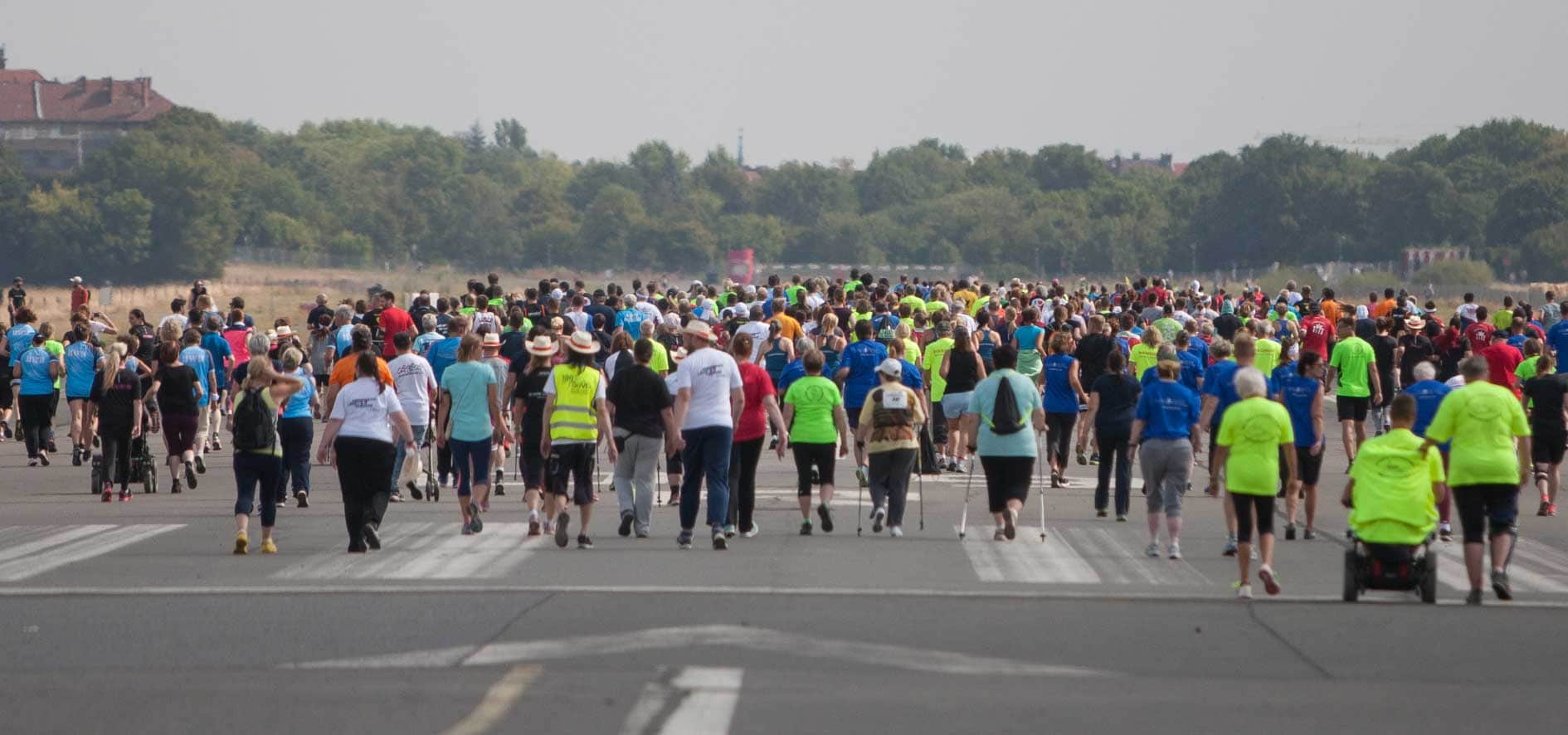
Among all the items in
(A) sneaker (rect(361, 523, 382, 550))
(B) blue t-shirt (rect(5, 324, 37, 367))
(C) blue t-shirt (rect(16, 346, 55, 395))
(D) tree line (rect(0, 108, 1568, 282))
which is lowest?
(A) sneaker (rect(361, 523, 382, 550))

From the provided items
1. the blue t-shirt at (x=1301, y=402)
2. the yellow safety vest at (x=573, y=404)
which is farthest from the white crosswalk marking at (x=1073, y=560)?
the yellow safety vest at (x=573, y=404)

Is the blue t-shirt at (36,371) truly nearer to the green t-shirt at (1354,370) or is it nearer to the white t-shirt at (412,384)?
the white t-shirt at (412,384)

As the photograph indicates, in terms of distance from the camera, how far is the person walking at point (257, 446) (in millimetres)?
15820

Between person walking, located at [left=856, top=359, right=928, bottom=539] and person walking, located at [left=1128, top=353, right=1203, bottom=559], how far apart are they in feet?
6.03

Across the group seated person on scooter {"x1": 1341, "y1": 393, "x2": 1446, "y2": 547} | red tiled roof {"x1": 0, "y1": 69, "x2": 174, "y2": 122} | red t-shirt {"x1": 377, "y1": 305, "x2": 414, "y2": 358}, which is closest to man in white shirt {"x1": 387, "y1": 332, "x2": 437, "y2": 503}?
red t-shirt {"x1": 377, "y1": 305, "x2": 414, "y2": 358}

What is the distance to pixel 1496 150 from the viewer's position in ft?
471

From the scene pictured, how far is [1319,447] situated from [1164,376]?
5.96 ft

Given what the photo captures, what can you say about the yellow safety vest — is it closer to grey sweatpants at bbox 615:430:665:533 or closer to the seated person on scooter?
grey sweatpants at bbox 615:430:665:533

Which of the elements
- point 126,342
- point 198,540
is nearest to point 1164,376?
point 198,540

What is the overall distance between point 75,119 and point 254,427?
160 meters

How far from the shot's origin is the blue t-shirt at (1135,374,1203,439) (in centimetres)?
1593

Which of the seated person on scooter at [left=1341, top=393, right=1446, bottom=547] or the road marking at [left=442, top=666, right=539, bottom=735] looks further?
the seated person on scooter at [left=1341, top=393, right=1446, bottom=547]

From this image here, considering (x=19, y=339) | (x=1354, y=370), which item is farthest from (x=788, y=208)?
(x=1354, y=370)

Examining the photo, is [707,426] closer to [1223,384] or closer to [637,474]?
[637,474]
